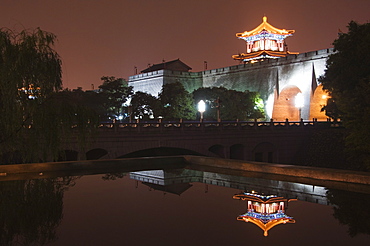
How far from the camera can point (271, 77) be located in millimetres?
53812

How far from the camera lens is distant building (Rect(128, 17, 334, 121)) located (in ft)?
159

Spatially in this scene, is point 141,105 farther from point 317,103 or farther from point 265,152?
point 265,152

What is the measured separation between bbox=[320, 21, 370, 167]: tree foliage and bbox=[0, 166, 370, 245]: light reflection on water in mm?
12138

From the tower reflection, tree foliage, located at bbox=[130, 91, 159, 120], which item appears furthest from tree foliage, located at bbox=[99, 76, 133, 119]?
the tower reflection

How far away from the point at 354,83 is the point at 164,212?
78.7 feet

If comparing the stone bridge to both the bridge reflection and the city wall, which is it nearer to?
the city wall

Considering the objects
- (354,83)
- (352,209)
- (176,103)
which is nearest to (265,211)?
(352,209)

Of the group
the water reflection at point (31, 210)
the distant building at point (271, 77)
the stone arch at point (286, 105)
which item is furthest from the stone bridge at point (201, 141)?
the stone arch at point (286, 105)

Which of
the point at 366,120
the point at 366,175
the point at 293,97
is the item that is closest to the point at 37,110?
the point at 366,175

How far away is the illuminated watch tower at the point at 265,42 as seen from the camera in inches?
2667

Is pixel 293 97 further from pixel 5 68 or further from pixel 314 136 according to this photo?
pixel 5 68

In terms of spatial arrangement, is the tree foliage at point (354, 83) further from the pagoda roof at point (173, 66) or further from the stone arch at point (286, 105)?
the pagoda roof at point (173, 66)

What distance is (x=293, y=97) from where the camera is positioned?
54469 mm

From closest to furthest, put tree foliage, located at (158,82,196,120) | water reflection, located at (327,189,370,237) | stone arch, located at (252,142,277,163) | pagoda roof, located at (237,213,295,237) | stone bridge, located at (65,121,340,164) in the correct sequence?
pagoda roof, located at (237,213,295,237), water reflection, located at (327,189,370,237), stone bridge, located at (65,121,340,164), stone arch, located at (252,142,277,163), tree foliage, located at (158,82,196,120)
